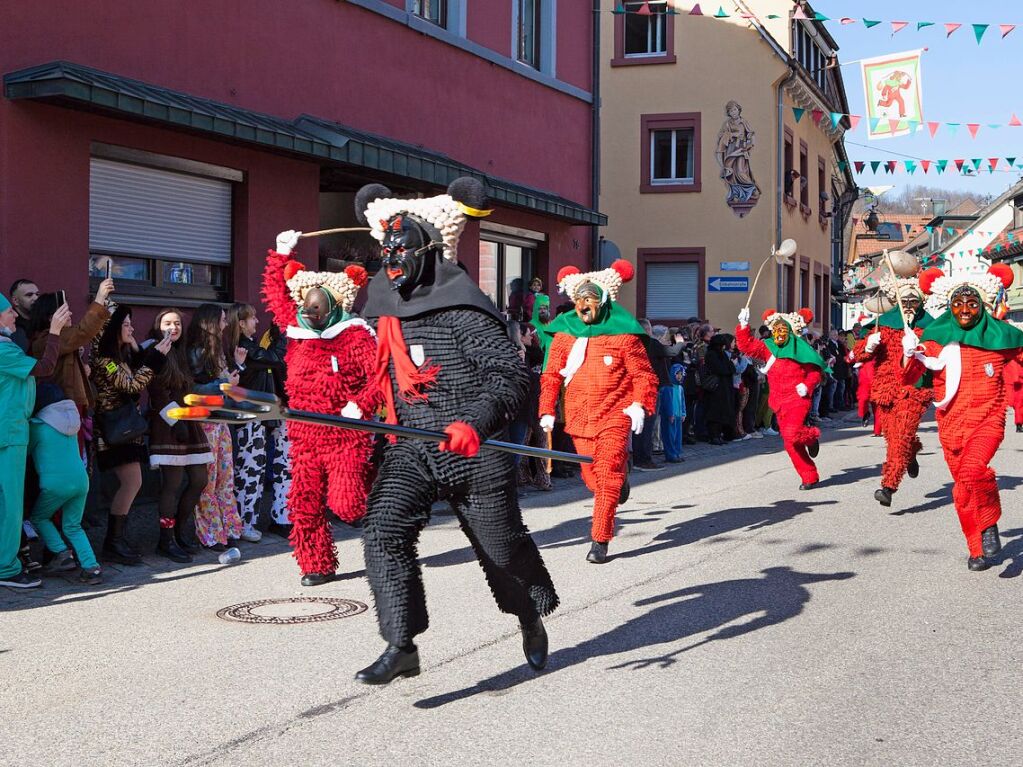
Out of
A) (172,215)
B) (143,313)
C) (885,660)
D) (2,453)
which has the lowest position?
(885,660)

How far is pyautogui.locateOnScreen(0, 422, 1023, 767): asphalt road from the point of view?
4832mm

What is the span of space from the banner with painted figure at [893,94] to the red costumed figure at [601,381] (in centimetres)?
1364

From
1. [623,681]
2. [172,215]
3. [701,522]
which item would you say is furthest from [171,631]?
[172,215]

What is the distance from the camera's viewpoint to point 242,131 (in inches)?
478

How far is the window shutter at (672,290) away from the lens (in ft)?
102

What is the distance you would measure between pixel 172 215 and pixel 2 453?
17.6 feet

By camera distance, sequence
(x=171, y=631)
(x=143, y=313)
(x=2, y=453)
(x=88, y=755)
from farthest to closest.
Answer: (x=143, y=313), (x=2, y=453), (x=171, y=631), (x=88, y=755)

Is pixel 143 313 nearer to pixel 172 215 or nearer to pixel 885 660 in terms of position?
pixel 172 215

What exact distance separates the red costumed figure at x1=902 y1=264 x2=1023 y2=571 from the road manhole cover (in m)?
4.12

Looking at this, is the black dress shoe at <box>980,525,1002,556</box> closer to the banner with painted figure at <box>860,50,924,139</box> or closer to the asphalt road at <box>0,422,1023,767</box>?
the asphalt road at <box>0,422,1023,767</box>

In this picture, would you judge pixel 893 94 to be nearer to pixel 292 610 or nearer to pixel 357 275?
pixel 357 275

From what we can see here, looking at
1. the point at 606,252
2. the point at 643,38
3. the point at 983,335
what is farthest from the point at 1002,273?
the point at 643,38

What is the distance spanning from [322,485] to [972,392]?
172 inches

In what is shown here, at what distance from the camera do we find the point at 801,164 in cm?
3519
